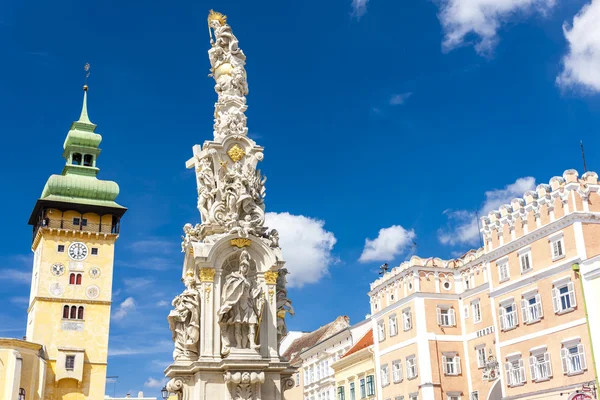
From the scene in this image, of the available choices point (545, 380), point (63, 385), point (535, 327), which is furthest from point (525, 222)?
point (63, 385)

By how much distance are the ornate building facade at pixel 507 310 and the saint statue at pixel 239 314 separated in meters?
26.0

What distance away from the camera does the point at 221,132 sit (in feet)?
53.8

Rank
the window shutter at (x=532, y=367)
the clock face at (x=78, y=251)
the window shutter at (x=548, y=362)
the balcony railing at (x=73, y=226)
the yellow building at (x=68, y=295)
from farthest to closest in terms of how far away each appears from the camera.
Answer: the balcony railing at (x=73, y=226), the clock face at (x=78, y=251), the yellow building at (x=68, y=295), the window shutter at (x=532, y=367), the window shutter at (x=548, y=362)

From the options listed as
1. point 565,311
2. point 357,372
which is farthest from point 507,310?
point 357,372

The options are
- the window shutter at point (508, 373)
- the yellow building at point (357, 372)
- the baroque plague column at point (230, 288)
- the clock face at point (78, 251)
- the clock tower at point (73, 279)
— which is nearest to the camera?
the baroque plague column at point (230, 288)

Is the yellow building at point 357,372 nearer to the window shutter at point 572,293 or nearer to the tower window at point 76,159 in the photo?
the window shutter at point 572,293

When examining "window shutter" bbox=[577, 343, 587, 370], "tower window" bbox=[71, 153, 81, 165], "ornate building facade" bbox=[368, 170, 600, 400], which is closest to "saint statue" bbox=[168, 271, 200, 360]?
"ornate building facade" bbox=[368, 170, 600, 400]

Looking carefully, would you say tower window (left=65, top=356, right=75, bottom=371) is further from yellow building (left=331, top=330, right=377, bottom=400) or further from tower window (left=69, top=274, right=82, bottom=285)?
yellow building (left=331, top=330, right=377, bottom=400)

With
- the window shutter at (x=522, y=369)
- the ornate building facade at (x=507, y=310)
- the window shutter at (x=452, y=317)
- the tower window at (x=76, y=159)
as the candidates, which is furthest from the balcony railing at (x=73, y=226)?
the window shutter at (x=522, y=369)

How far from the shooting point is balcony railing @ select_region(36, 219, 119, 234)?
265ft

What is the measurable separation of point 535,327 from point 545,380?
2.82 metres

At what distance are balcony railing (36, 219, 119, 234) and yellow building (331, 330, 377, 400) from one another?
117 feet

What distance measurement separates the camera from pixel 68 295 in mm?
78312

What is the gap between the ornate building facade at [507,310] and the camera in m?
37.5
